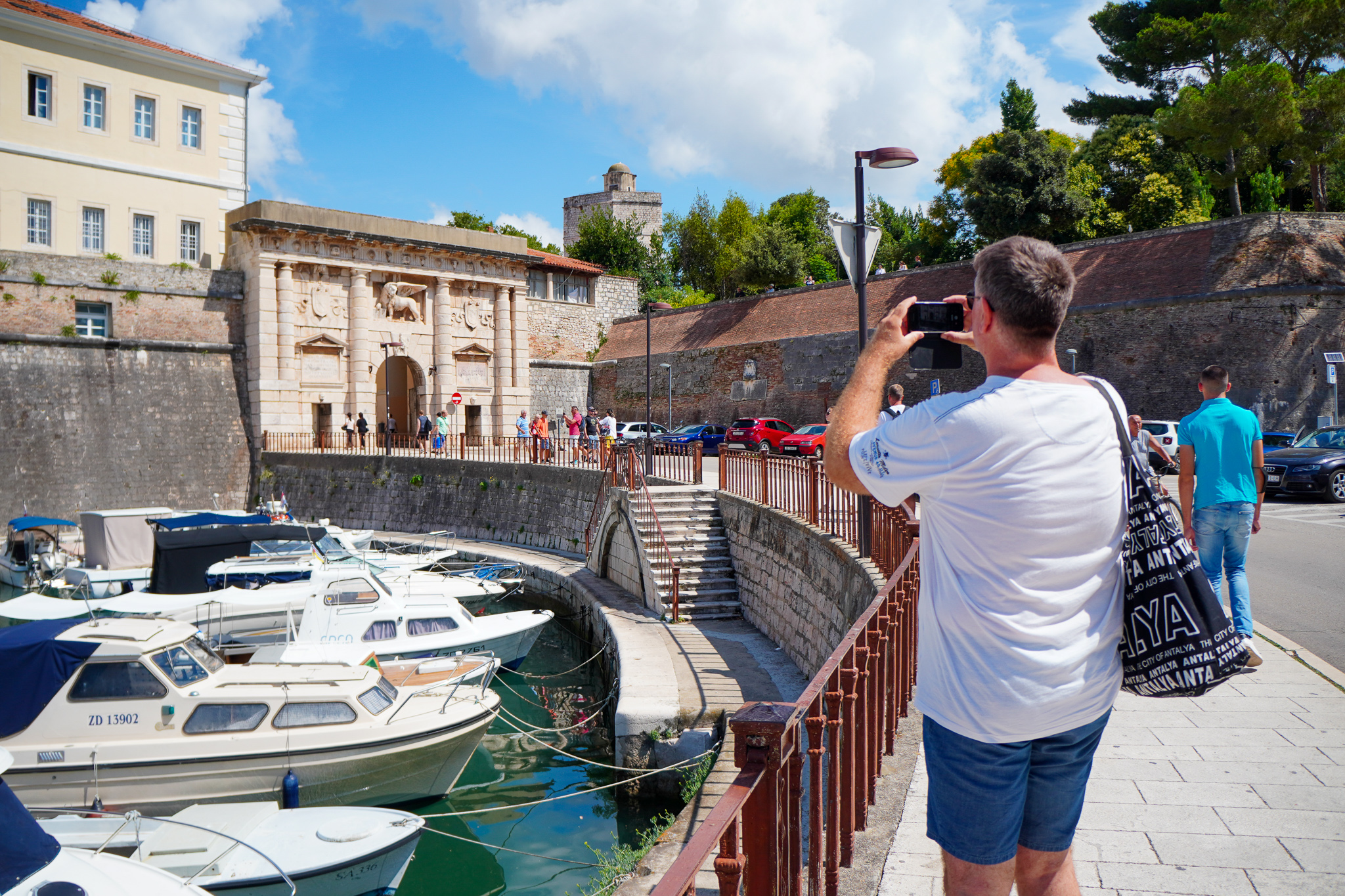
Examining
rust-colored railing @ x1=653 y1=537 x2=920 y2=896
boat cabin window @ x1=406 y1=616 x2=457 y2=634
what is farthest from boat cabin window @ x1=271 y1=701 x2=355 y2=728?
rust-colored railing @ x1=653 y1=537 x2=920 y2=896

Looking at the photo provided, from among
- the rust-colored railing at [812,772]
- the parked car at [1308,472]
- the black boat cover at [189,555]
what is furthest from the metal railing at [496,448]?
the rust-colored railing at [812,772]

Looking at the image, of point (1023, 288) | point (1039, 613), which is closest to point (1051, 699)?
point (1039, 613)

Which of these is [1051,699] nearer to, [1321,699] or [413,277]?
[1321,699]

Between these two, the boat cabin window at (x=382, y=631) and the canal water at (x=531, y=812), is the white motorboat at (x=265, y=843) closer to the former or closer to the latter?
the canal water at (x=531, y=812)

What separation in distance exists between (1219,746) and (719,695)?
643 centimetres

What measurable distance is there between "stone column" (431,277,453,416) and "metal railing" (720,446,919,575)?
21.2 metres

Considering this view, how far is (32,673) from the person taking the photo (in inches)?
367

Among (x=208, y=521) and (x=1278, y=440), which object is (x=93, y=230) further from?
(x=1278, y=440)

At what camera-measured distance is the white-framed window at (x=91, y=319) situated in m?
29.6

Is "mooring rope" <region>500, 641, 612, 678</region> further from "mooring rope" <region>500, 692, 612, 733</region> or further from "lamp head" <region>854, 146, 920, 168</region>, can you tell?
"lamp head" <region>854, 146, 920, 168</region>

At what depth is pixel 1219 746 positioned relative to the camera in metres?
4.75

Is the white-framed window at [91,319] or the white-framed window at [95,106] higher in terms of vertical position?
the white-framed window at [95,106]

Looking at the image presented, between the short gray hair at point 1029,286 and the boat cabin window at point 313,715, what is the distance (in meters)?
9.38

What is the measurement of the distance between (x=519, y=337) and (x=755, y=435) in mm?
12751
